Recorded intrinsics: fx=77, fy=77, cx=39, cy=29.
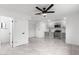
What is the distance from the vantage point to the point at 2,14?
460cm

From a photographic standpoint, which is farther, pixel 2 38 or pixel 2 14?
pixel 2 38

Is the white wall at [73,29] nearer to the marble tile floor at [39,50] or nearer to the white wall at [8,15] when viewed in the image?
the marble tile floor at [39,50]

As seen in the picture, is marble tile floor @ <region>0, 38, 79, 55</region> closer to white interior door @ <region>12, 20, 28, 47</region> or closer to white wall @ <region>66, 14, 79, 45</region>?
white interior door @ <region>12, 20, 28, 47</region>

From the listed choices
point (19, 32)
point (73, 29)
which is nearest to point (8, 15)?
Result: point (19, 32)

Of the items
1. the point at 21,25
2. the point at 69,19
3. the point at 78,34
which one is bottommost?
the point at 78,34

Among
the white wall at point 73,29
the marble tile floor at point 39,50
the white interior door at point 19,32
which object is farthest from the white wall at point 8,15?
the white wall at point 73,29

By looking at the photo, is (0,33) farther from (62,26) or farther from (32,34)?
(62,26)

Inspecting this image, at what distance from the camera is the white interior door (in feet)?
17.2

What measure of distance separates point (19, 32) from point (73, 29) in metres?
4.11

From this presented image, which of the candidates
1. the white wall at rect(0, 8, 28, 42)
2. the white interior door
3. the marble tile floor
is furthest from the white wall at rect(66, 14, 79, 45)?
the white wall at rect(0, 8, 28, 42)
